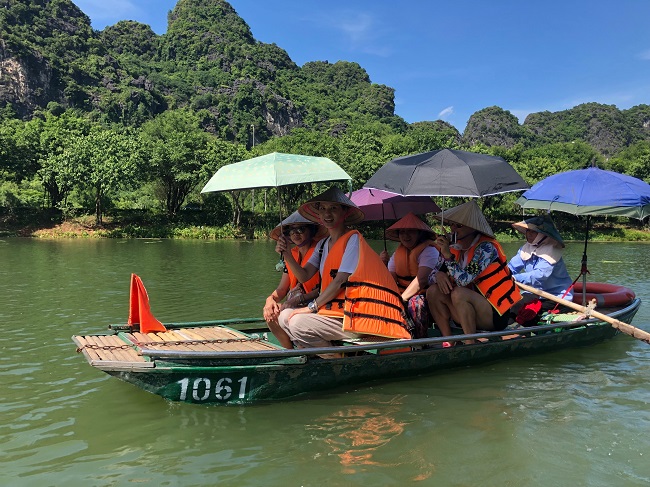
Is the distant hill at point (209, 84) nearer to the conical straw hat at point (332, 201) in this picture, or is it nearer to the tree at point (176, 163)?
the tree at point (176, 163)

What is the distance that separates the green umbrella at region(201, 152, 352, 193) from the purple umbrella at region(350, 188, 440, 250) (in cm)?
191

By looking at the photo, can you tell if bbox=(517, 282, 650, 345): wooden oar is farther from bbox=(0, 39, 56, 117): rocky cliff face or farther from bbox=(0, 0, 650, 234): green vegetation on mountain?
bbox=(0, 39, 56, 117): rocky cliff face

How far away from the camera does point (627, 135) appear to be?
127 metres

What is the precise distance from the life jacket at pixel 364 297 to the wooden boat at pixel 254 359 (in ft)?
0.74

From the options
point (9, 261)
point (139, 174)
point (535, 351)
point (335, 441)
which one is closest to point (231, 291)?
point (535, 351)

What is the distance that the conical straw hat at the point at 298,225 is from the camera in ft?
20.1

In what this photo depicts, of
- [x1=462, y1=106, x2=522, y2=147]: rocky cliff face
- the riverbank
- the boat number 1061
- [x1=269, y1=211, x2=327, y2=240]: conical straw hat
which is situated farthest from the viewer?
[x1=462, y1=106, x2=522, y2=147]: rocky cliff face

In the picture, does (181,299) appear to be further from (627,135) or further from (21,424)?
(627,135)

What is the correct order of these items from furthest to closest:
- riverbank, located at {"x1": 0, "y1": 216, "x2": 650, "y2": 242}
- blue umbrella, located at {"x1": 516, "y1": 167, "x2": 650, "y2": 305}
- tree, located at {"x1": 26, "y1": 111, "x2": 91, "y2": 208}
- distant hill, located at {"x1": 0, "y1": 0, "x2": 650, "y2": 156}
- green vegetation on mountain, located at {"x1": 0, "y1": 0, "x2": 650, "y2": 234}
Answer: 1. distant hill, located at {"x1": 0, "y1": 0, "x2": 650, "y2": 156}
2. green vegetation on mountain, located at {"x1": 0, "y1": 0, "x2": 650, "y2": 234}
3. tree, located at {"x1": 26, "y1": 111, "x2": 91, "y2": 208}
4. riverbank, located at {"x1": 0, "y1": 216, "x2": 650, "y2": 242}
5. blue umbrella, located at {"x1": 516, "y1": 167, "x2": 650, "y2": 305}

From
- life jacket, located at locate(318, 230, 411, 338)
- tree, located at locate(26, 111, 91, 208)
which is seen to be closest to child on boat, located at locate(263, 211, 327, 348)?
life jacket, located at locate(318, 230, 411, 338)

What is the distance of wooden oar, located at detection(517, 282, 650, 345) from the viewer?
6.73 m

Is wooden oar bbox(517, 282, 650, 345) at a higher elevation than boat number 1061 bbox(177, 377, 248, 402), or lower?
higher

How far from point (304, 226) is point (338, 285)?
3.48ft

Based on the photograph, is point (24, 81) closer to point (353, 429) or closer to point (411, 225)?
point (411, 225)
